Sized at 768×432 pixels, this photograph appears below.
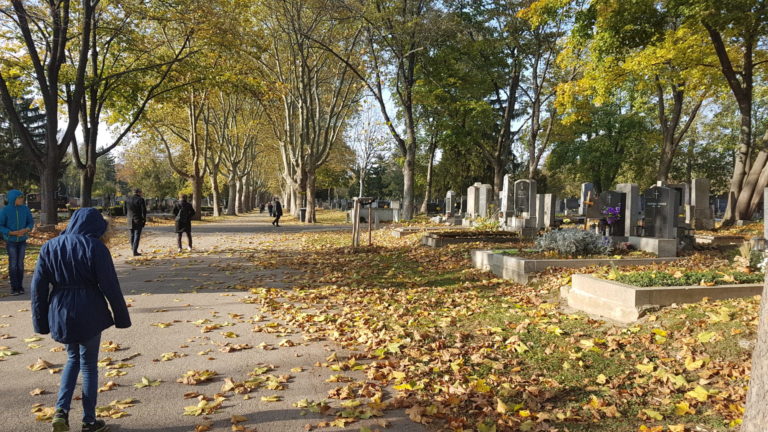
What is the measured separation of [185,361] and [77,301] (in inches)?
75.0

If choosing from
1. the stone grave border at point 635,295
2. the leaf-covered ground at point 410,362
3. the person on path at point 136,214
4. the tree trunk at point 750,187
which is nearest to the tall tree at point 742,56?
the tree trunk at point 750,187

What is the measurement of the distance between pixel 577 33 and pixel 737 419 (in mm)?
16032

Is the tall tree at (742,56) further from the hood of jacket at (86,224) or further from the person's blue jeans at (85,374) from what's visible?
the person's blue jeans at (85,374)

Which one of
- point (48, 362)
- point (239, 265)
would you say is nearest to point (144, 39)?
point (239, 265)

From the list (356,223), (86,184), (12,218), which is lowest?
(356,223)

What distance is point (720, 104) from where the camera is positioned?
39.5 m

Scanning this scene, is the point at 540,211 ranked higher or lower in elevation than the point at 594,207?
lower

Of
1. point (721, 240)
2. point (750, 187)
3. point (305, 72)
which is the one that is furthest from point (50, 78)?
point (750, 187)

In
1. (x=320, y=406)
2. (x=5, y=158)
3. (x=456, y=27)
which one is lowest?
(x=320, y=406)

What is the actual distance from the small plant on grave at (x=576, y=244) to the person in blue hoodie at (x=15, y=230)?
30.7 ft

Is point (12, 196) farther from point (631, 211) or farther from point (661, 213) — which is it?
point (661, 213)

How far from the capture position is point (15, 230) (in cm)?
816

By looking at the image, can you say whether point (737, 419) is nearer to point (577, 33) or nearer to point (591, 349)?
point (591, 349)

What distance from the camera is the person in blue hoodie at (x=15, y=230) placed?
811 centimetres
